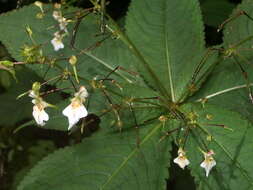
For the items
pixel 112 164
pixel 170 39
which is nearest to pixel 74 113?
pixel 112 164

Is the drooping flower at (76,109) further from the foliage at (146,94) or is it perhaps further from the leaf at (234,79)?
the leaf at (234,79)

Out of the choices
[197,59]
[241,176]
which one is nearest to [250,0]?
[197,59]

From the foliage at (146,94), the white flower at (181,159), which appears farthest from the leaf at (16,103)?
the white flower at (181,159)

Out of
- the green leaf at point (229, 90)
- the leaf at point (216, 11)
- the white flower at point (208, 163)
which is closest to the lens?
the white flower at point (208, 163)

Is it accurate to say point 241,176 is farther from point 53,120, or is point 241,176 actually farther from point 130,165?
point 53,120

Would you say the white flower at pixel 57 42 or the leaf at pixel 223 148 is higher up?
the white flower at pixel 57 42

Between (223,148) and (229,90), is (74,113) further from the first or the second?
(229,90)
